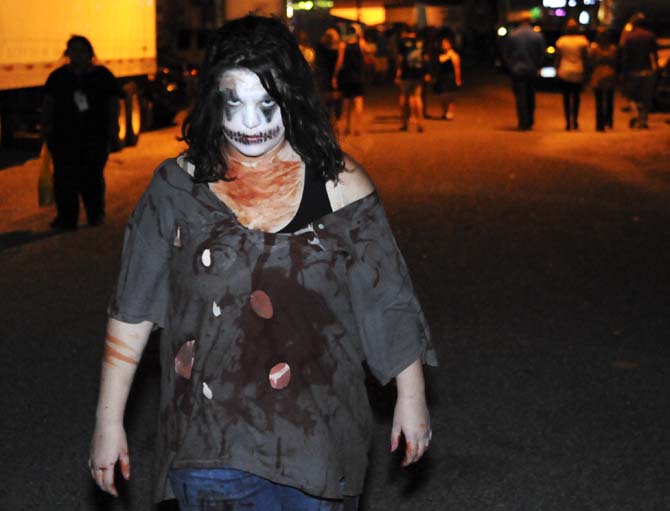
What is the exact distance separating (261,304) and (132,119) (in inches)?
803

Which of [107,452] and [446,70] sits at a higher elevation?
[446,70]

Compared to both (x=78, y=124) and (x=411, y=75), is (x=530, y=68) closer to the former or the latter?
(x=411, y=75)

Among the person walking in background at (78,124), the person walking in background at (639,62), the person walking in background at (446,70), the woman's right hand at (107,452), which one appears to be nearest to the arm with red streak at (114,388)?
the woman's right hand at (107,452)

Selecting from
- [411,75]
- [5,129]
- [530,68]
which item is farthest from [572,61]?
[5,129]

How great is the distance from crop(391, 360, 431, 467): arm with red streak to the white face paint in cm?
64

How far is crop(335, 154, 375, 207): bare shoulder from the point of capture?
10.9 ft

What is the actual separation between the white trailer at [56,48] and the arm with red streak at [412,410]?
16.6 m

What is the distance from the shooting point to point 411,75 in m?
25.1

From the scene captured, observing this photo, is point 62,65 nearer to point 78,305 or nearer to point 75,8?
point 78,305

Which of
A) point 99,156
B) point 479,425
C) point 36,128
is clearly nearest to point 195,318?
point 479,425

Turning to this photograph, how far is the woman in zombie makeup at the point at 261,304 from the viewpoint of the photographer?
3172 millimetres

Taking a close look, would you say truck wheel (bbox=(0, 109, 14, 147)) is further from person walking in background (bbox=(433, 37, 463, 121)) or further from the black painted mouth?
the black painted mouth

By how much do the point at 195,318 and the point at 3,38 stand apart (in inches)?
681

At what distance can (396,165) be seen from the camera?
19656mm
